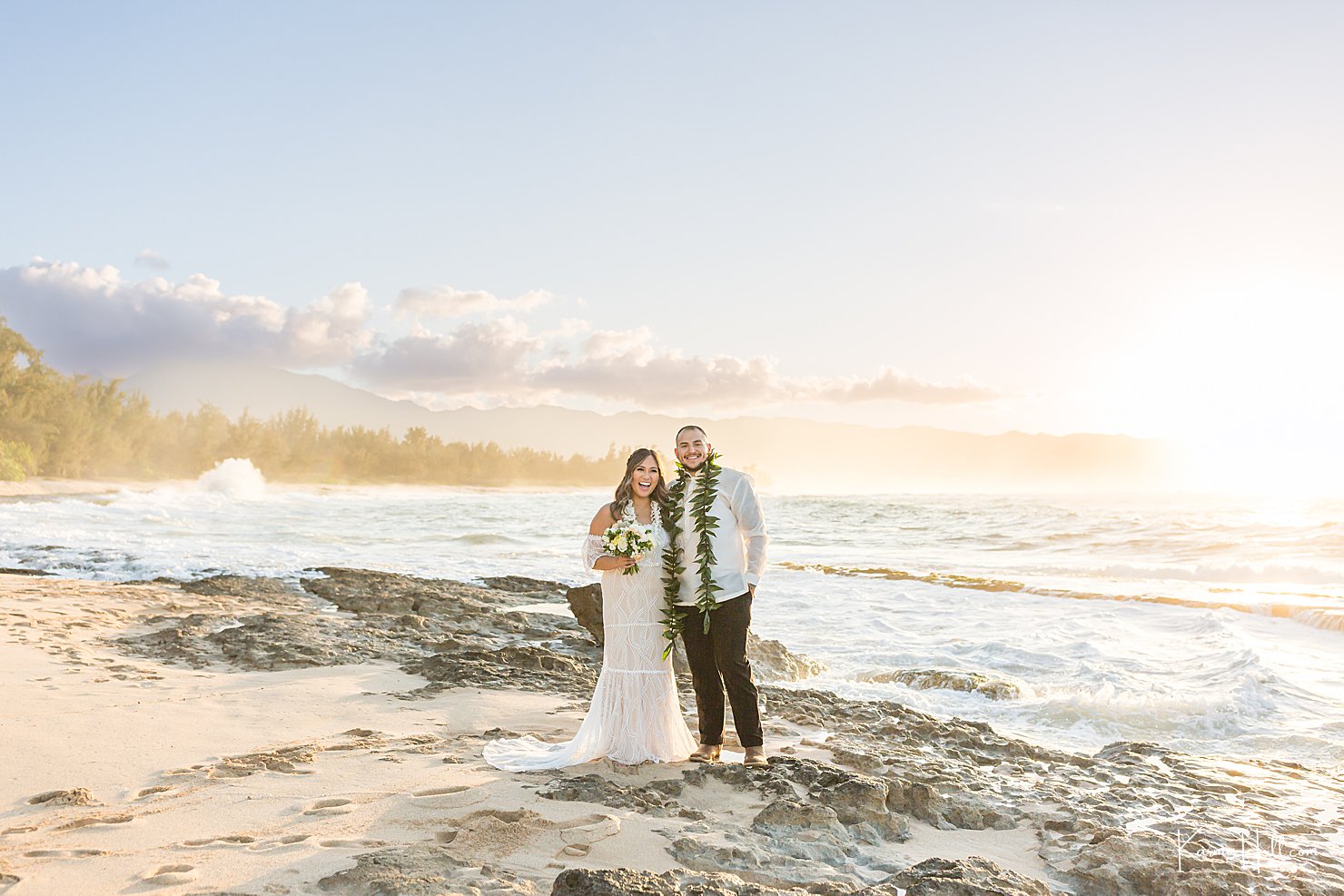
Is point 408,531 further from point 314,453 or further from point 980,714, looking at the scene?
point 314,453

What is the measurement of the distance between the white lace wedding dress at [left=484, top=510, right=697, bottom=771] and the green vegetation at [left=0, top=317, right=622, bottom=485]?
47.5 m

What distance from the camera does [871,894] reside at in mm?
2947

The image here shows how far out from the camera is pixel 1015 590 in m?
13.4

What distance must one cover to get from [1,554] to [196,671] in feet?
33.3

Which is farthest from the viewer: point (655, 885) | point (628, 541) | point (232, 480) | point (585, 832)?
point (232, 480)

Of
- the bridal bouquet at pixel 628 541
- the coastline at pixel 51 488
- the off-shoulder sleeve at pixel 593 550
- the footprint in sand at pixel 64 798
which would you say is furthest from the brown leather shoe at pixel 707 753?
the coastline at pixel 51 488

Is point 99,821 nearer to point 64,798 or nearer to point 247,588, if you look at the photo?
point 64,798

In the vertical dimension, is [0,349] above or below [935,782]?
above

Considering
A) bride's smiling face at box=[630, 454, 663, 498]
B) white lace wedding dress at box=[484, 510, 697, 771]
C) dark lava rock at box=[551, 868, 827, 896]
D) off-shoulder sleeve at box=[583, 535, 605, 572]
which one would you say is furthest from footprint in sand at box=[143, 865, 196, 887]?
bride's smiling face at box=[630, 454, 663, 498]

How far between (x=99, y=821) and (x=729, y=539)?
3.01m

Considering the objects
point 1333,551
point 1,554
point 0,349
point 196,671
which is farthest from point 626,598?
point 0,349

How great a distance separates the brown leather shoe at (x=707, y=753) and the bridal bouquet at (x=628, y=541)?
103 cm

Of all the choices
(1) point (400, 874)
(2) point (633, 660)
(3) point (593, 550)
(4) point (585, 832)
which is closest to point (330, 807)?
(1) point (400, 874)

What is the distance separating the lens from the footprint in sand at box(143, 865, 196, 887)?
2822 millimetres
